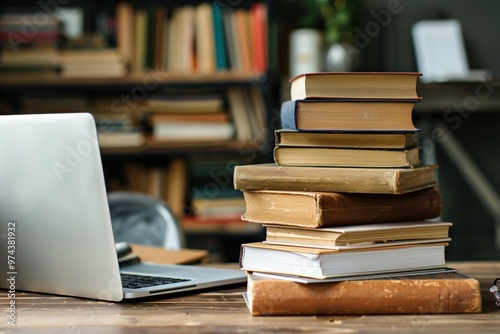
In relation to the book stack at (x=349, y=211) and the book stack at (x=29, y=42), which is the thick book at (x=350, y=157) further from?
the book stack at (x=29, y=42)

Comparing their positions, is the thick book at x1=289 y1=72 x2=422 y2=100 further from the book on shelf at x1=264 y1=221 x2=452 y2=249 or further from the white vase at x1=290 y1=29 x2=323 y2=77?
the white vase at x1=290 y1=29 x2=323 y2=77

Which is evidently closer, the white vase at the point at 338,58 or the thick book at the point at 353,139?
the thick book at the point at 353,139

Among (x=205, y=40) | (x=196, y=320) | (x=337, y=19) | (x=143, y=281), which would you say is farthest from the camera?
(x=337, y=19)

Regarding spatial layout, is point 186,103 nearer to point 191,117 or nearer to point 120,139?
point 191,117

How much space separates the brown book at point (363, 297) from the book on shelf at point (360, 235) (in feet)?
0.16

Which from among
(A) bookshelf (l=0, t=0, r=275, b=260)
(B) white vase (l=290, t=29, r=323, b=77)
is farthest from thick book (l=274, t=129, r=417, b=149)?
(B) white vase (l=290, t=29, r=323, b=77)

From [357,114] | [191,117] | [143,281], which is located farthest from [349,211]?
[191,117]

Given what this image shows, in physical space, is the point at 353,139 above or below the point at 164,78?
below

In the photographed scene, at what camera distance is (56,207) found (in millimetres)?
983

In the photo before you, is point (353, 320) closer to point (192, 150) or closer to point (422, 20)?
point (192, 150)

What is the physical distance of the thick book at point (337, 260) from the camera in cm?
92

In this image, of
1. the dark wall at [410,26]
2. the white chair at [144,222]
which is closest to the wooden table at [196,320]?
the white chair at [144,222]

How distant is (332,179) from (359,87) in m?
0.13

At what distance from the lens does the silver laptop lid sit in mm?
934
